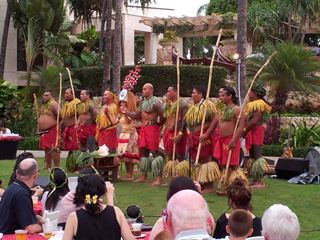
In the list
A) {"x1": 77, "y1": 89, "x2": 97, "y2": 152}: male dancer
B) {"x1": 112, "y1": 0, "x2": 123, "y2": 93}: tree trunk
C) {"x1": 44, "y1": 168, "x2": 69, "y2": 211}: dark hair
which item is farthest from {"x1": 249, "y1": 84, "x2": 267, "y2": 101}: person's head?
{"x1": 112, "y1": 0, "x2": 123, "y2": 93}: tree trunk

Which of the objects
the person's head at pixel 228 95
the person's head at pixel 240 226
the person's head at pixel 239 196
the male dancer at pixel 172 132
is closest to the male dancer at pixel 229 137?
the person's head at pixel 228 95

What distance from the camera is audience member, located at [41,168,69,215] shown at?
20.0 ft

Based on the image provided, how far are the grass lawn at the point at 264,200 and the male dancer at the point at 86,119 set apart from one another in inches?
55.6

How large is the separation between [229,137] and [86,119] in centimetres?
345

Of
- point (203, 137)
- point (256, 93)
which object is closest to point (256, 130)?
point (256, 93)

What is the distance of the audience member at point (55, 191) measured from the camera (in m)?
6.10

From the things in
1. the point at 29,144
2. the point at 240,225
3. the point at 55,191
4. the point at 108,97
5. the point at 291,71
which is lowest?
the point at 29,144

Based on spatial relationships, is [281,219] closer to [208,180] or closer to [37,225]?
Answer: [37,225]

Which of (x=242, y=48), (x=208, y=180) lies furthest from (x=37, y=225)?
(x=242, y=48)

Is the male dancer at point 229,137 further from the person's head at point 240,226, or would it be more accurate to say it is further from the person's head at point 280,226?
the person's head at point 280,226

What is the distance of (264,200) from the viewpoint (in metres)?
9.80

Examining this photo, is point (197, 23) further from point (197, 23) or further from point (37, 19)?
point (37, 19)

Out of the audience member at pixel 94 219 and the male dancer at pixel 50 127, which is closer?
the audience member at pixel 94 219

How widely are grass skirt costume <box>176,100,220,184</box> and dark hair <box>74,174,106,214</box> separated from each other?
5.28 m
